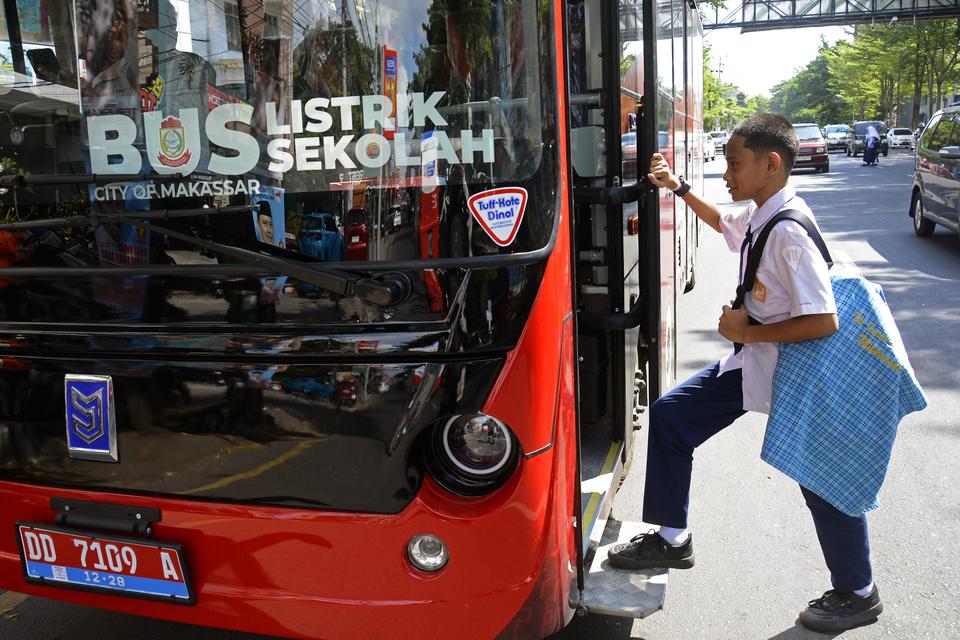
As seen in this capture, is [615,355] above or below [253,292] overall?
below

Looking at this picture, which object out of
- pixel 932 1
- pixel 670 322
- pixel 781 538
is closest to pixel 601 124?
pixel 670 322

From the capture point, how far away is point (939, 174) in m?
11.6

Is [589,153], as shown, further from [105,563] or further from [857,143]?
[857,143]

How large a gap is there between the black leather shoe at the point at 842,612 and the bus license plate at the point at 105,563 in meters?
2.13

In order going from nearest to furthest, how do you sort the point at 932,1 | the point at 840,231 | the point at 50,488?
1. the point at 50,488
2. the point at 840,231
3. the point at 932,1

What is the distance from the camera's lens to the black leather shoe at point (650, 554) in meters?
2.95

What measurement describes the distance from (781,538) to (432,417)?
7.83ft

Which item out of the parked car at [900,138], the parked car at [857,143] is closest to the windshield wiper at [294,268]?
the parked car at [857,143]

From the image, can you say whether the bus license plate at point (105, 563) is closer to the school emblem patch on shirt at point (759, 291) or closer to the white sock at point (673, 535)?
the white sock at point (673, 535)

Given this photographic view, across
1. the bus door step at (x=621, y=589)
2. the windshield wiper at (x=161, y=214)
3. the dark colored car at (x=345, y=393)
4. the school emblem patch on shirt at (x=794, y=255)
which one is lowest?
the bus door step at (x=621, y=589)

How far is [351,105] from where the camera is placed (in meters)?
2.17

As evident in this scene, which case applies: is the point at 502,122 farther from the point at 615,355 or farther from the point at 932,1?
the point at 932,1

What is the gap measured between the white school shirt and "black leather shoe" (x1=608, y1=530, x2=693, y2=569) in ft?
1.82

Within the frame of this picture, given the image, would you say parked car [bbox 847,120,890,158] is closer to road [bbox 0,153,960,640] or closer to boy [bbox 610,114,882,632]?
road [bbox 0,153,960,640]
